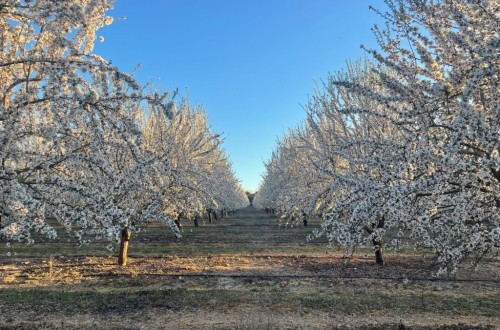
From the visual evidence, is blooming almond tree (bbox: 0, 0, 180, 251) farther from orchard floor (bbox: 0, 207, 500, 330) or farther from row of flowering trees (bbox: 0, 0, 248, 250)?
orchard floor (bbox: 0, 207, 500, 330)

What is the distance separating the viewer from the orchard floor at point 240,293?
8.40 meters

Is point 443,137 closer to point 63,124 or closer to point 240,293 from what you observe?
point 63,124

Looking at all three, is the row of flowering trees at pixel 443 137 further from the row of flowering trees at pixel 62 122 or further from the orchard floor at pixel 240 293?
the row of flowering trees at pixel 62 122

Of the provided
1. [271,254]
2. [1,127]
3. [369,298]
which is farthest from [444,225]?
[271,254]

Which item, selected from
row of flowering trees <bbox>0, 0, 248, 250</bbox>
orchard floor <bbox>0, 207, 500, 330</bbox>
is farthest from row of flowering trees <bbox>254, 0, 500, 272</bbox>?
row of flowering trees <bbox>0, 0, 248, 250</bbox>

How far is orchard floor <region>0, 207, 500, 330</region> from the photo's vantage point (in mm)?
8398

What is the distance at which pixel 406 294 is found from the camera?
10.5 m

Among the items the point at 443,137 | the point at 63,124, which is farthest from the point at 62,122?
the point at 443,137

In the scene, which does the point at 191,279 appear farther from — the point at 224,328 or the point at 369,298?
the point at 369,298

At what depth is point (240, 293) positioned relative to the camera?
10664 mm

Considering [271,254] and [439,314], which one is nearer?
[439,314]

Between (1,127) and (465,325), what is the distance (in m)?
9.57

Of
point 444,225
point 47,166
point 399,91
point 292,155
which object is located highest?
point 292,155

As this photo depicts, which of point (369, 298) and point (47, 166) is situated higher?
point (47, 166)
